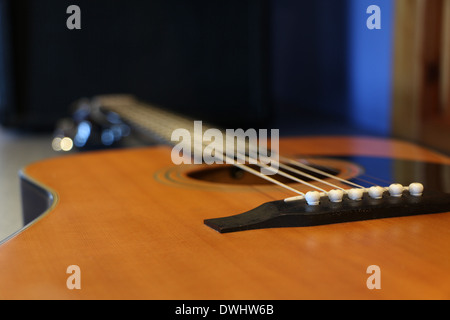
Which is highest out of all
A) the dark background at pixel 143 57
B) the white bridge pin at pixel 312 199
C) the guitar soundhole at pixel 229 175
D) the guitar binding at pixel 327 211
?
the dark background at pixel 143 57

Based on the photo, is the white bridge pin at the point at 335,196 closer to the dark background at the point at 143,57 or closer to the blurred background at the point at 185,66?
the blurred background at the point at 185,66

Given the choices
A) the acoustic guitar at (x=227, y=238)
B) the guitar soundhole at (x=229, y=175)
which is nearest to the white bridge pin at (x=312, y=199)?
the acoustic guitar at (x=227, y=238)

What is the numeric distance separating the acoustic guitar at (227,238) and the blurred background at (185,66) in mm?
1296

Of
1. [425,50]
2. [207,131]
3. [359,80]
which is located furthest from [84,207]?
[359,80]

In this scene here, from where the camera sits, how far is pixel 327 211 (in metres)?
0.58

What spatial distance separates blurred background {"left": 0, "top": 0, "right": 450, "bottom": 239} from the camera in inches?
82.6

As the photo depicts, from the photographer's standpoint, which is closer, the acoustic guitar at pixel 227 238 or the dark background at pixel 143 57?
the acoustic guitar at pixel 227 238

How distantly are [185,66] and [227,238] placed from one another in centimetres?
181

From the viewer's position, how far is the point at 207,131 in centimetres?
110

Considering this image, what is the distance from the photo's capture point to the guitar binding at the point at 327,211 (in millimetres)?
569

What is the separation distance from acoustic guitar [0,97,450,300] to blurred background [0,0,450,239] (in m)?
1.30

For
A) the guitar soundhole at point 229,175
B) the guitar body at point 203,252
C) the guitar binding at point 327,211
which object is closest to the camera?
the guitar body at point 203,252

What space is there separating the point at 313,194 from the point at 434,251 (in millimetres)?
134

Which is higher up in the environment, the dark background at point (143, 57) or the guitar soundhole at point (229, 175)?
the dark background at point (143, 57)
